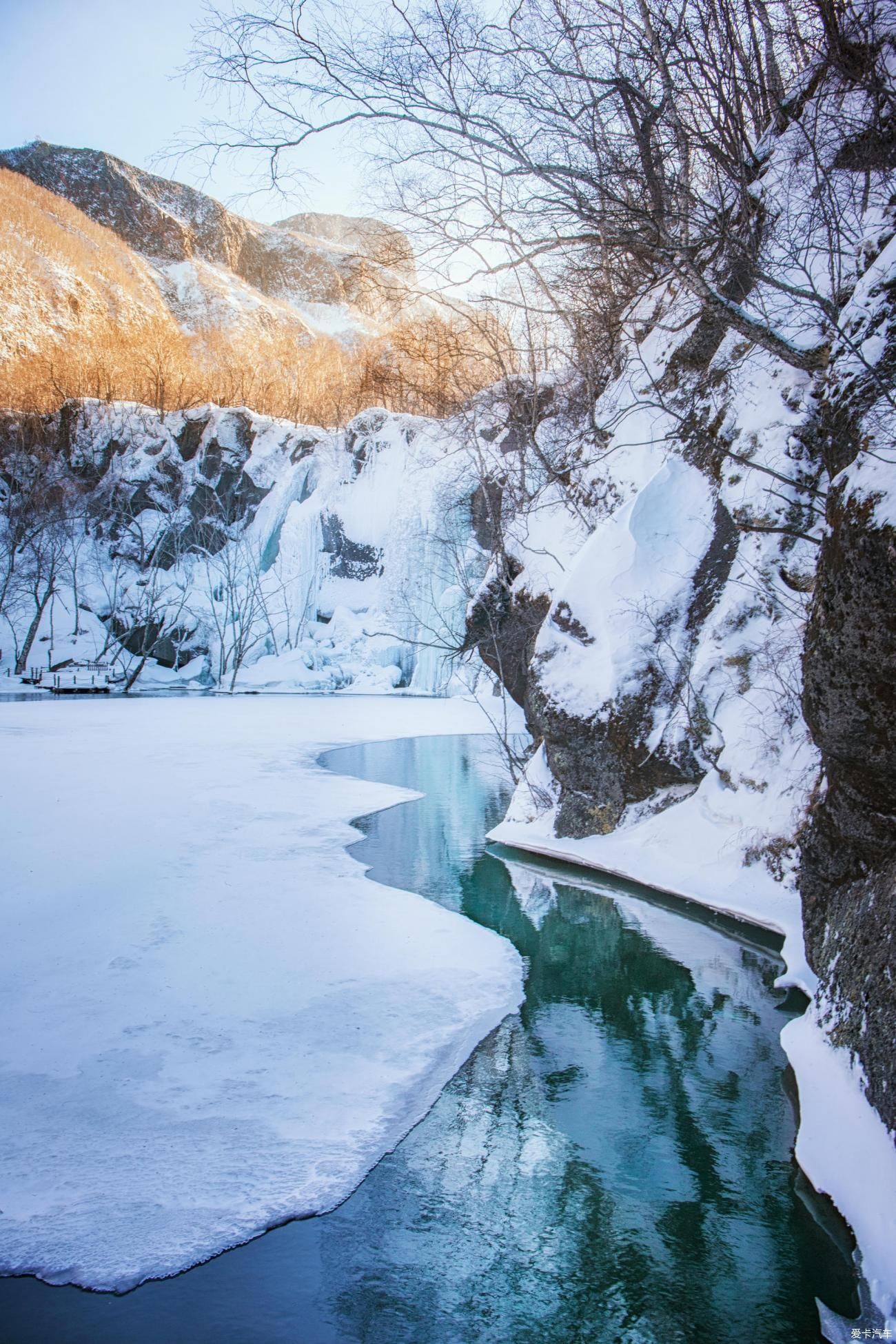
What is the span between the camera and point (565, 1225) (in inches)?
95.9

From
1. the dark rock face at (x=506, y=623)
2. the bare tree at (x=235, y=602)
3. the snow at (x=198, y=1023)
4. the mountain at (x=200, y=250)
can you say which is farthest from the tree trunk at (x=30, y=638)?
the mountain at (x=200, y=250)

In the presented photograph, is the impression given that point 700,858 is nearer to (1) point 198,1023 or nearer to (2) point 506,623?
(1) point 198,1023

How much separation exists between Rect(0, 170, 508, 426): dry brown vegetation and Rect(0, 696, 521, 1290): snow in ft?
93.2

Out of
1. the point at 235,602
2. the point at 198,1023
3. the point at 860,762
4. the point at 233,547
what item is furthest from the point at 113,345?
the point at 860,762

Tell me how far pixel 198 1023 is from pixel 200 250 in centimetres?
6756

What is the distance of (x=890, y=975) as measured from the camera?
8.43ft

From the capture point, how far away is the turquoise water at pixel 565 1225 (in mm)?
2070

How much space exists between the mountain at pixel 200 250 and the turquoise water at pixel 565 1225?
185 feet

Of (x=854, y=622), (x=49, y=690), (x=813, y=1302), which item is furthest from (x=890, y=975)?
(x=49, y=690)

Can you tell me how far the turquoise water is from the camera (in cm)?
207

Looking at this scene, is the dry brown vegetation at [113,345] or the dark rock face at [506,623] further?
the dry brown vegetation at [113,345]

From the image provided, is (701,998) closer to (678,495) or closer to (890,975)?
(890,975)

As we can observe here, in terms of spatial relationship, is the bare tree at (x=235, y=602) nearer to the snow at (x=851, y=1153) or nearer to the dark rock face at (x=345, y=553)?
the dark rock face at (x=345, y=553)

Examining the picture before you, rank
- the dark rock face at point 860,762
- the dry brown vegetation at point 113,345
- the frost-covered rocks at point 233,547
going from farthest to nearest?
the dry brown vegetation at point 113,345 → the frost-covered rocks at point 233,547 → the dark rock face at point 860,762
